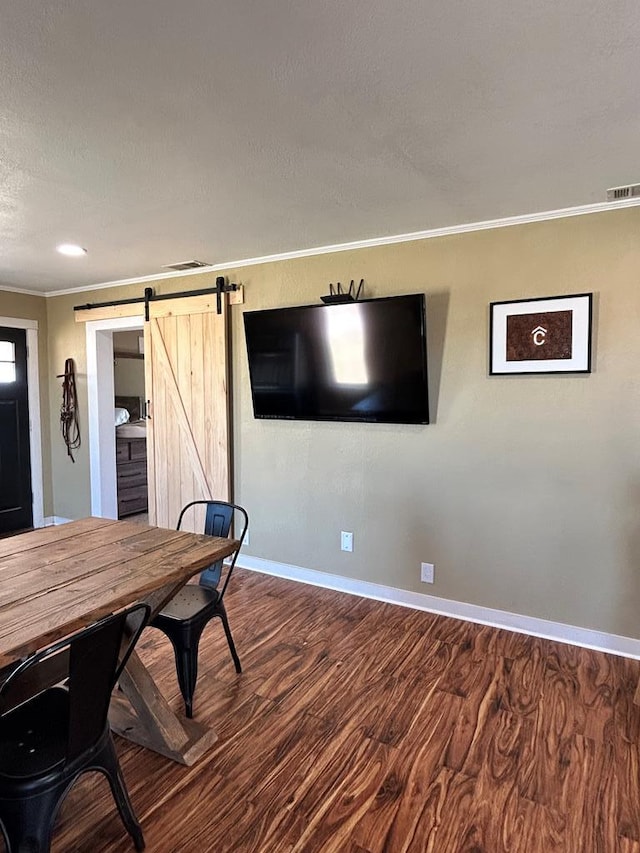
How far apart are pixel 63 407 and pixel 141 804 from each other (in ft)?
13.4

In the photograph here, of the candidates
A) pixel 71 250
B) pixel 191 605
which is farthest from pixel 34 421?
pixel 191 605

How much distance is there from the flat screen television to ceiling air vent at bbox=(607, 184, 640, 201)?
104 centimetres

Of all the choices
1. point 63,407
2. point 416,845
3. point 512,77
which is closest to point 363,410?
point 512,77

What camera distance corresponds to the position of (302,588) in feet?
12.0

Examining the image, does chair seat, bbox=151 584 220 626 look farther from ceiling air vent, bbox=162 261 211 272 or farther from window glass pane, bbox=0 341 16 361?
window glass pane, bbox=0 341 16 361

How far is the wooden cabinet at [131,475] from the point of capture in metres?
5.53

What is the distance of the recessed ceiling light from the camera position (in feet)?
10.9

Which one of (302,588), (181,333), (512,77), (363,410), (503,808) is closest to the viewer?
(512,77)

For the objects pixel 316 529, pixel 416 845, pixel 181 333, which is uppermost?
pixel 181 333

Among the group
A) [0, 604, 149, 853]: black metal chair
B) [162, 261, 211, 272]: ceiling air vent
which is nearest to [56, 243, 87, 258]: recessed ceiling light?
[162, 261, 211, 272]: ceiling air vent

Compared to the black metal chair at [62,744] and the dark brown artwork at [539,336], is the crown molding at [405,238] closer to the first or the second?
the dark brown artwork at [539,336]

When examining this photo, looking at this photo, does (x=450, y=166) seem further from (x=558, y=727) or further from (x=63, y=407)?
(x=63, y=407)

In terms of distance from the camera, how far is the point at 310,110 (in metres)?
1.73

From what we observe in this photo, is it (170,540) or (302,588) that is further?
(302,588)
